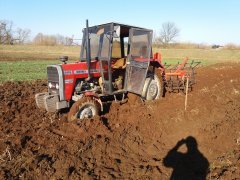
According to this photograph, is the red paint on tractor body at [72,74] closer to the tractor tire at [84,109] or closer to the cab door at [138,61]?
the tractor tire at [84,109]

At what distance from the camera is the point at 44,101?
7.12 metres

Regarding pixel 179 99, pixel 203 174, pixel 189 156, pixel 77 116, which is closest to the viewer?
pixel 203 174

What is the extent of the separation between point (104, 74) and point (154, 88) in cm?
194

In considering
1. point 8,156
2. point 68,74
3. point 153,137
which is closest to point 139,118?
point 153,137

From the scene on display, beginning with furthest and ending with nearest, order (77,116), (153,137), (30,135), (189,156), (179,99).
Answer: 1. (179,99)
2. (77,116)
3. (153,137)
4. (30,135)
5. (189,156)

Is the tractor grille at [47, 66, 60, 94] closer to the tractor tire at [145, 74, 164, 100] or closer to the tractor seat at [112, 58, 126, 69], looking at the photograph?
the tractor seat at [112, 58, 126, 69]

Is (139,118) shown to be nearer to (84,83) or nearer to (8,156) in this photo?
(84,83)

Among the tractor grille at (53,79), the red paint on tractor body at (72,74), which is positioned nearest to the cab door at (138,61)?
the red paint on tractor body at (72,74)

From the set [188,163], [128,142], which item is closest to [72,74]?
[128,142]

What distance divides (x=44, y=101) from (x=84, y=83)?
3.67 feet

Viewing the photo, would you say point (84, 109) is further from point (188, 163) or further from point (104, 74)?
point (188, 163)

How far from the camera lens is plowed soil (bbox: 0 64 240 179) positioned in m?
4.89

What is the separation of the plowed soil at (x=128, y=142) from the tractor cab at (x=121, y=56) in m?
0.60

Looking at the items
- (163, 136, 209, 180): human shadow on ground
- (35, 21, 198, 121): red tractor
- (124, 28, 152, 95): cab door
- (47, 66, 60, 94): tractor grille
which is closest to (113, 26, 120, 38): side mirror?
(35, 21, 198, 121): red tractor
